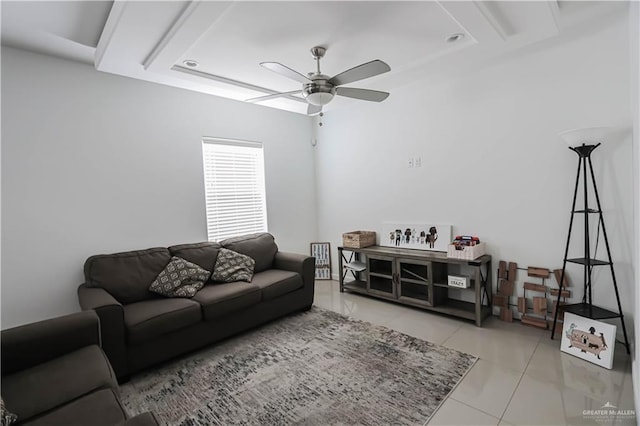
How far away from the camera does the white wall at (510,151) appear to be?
8.57 feet

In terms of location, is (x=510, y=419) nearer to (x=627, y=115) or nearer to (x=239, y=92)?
(x=627, y=115)

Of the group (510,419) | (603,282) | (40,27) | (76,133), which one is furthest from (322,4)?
(603,282)

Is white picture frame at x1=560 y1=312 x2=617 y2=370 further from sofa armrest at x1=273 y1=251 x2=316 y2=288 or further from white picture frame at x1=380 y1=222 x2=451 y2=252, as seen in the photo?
sofa armrest at x1=273 y1=251 x2=316 y2=288

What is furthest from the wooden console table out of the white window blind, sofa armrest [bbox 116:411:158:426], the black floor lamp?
sofa armrest [bbox 116:411:158:426]

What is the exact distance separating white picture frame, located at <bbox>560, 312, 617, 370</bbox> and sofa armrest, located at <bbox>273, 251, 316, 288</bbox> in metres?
2.43

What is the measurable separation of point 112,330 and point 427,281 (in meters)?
2.95

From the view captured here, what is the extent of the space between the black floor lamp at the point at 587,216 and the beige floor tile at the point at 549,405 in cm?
73

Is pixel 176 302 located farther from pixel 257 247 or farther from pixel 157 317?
pixel 257 247

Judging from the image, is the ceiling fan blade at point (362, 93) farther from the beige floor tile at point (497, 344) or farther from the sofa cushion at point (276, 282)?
the beige floor tile at point (497, 344)

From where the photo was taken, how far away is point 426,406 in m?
2.02

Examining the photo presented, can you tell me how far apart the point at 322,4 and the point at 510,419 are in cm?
293

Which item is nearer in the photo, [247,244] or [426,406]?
[426,406]

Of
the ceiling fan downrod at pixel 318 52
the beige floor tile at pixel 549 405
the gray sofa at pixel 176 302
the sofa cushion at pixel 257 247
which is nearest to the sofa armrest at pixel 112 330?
the gray sofa at pixel 176 302

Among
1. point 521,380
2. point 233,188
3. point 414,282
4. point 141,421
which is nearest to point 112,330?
point 141,421
